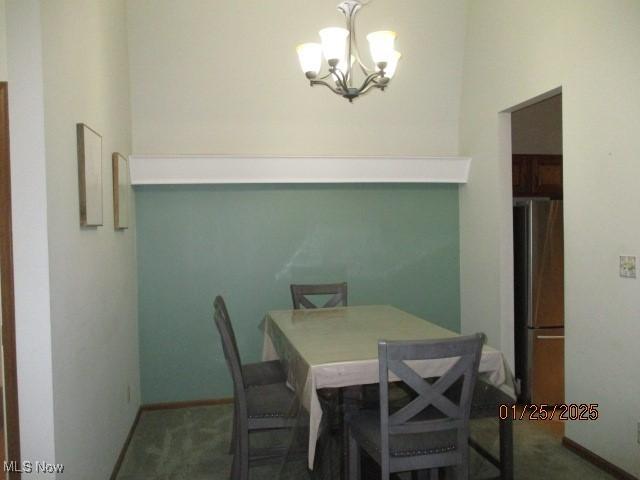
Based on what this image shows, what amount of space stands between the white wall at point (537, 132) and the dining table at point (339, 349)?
2.68m

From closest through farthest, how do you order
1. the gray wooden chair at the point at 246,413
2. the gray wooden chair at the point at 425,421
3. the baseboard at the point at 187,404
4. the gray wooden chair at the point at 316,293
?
the gray wooden chair at the point at 425,421
the gray wooden chair at the point at 246,413
the gray wooden chair at the point at 316,293
the baseboard at the point at 187,404

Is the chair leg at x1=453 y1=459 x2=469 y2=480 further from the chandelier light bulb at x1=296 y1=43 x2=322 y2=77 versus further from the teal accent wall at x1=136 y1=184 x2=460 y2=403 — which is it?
the teal accent wall at x1=136 y1=184 x2=460 y2=403

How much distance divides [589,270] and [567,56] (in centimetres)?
129

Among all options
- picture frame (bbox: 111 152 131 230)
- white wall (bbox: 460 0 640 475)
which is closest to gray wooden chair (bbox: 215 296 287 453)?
picture frame (bbox: 111 152 131 230)

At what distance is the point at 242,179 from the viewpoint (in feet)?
12.4

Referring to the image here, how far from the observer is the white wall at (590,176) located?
249cm

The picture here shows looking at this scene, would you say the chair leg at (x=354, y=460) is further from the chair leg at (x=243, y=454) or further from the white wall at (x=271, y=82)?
the white wall at (x=271, y=82)

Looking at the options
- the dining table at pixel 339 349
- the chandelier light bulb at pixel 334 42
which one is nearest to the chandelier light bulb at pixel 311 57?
the chandelier light bulb at pixel 334 42

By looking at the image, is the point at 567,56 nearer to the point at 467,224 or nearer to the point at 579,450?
the point at 467,224

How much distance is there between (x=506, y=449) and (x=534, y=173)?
10.6 ft

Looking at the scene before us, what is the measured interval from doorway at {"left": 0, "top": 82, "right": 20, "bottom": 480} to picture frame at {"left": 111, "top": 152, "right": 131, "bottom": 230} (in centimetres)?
125

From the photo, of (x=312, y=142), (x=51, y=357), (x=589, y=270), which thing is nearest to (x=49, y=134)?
(x=51, y=357)

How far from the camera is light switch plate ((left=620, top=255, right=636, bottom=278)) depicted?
2.47 meters

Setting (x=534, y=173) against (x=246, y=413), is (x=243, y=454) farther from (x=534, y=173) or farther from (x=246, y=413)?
(x=534, y=173)
